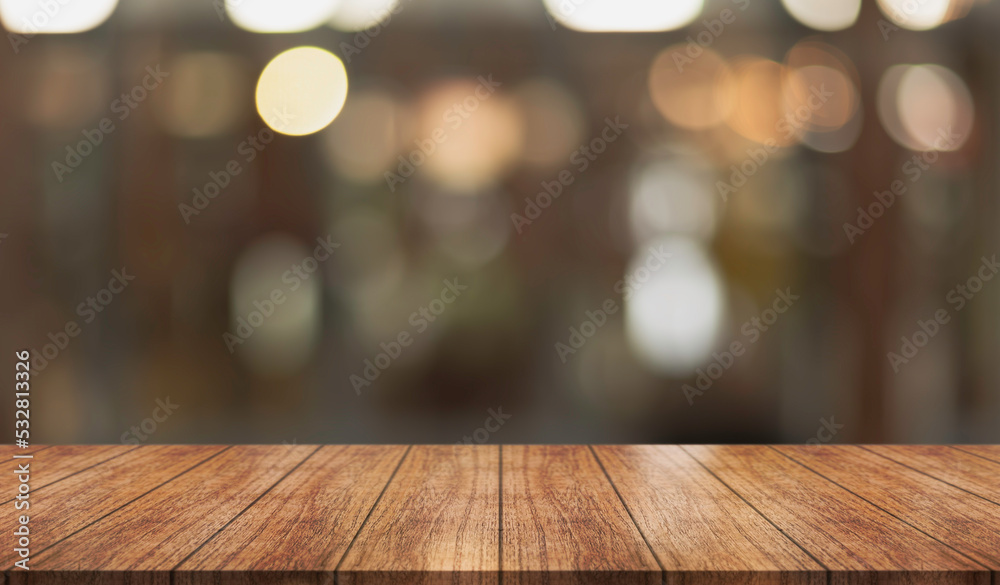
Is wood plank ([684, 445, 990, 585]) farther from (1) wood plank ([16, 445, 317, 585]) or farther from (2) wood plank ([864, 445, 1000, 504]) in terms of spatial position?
(1) wood plank ([16, 445, 317, 585])

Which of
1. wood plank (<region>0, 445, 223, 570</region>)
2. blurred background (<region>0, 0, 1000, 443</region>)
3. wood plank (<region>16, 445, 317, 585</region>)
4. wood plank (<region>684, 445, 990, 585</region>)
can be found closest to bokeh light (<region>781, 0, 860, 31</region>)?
blurred background (<region>0, 0, 1000, 443</region>)

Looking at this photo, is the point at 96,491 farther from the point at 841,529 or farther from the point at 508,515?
the point at 841,529

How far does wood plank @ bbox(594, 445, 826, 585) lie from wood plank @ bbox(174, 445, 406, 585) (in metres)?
0.46

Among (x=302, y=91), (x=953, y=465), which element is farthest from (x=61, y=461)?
(x=953, y=465)

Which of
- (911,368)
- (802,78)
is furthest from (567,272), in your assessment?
(911,368)

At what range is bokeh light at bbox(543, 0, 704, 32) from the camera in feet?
6.91

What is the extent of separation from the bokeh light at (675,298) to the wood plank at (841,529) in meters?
0.50

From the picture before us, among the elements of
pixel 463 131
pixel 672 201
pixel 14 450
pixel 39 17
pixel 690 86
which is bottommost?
pixel 14 450

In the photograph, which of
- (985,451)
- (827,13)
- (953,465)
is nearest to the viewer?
(953,465)

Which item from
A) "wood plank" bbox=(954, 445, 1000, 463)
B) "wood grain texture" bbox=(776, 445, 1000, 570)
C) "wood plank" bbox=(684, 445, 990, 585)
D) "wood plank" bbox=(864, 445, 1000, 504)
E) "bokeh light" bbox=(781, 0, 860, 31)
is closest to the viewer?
"wood plank" bbox=(684, 445, 990, 585)

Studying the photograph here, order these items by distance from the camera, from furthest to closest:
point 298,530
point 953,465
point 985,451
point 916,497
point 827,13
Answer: point 827,13
point 985,451
point 953,465
point 916,497
point 298,530

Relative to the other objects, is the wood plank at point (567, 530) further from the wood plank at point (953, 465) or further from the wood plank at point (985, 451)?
the wood plank at point (985, 451)

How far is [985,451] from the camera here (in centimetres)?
182

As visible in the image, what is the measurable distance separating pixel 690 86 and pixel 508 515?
137 cm
